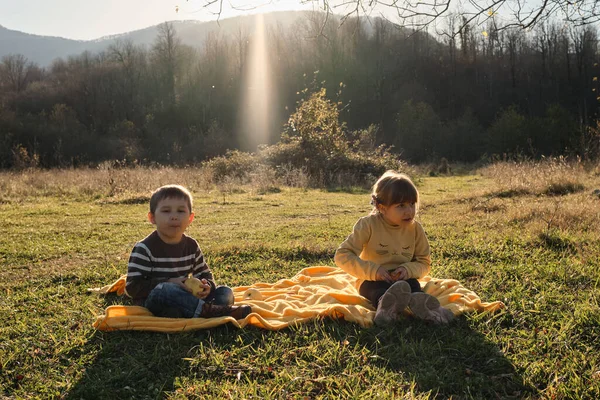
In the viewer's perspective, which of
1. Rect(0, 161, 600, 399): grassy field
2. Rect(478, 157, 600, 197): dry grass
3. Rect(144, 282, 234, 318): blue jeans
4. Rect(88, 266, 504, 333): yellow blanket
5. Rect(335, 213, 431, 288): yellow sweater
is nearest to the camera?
Rect(0, 161, 600, 399): grassy field

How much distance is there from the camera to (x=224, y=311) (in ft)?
12.0

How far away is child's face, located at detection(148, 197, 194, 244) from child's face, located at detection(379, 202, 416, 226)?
66.0 inches

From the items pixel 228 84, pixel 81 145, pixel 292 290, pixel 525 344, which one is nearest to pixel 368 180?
pixel 292 290

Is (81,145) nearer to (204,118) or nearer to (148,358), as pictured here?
(204,118)

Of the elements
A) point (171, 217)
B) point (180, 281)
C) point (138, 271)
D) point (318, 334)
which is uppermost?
point (171, 217)

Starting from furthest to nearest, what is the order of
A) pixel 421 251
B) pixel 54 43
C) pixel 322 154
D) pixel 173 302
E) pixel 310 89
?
pixel 54 43 < pixel 310 89 < pixel 322 154 < pixel 421 251 < pixel 173 302

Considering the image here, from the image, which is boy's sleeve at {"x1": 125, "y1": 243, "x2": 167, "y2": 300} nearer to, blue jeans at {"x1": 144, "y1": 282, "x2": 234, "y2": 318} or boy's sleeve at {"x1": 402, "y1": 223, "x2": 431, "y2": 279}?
blue jeans at {"x1": 144, "y1": 282, "x2": 234, "y2": 318}

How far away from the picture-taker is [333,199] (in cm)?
1340

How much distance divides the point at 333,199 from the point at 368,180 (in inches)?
237

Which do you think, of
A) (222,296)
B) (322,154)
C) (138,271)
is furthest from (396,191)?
(322,154)

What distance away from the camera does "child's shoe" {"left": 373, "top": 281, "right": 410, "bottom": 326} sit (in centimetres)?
348

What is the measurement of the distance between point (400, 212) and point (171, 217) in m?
1.90

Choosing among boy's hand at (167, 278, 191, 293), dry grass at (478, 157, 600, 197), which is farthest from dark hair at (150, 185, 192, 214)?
dry grass at (478, 157, 600, 197)

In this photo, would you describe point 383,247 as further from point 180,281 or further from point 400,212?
point 180,281
